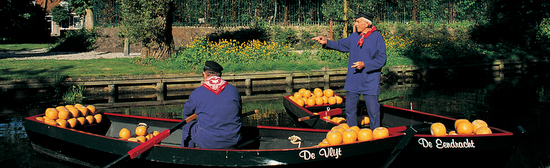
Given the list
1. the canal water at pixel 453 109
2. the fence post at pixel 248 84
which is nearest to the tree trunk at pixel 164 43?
the fence post at pixel 248 84

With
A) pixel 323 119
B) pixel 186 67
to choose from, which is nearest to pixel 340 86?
pixel 186 67

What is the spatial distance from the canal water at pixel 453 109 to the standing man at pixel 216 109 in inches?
106

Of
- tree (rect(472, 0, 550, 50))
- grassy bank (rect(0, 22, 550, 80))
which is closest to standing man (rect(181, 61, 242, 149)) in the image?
grassy bank (rect(0, 22, 550, 80))

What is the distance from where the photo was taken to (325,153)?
542 cm

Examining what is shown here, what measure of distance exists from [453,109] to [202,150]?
8215mm

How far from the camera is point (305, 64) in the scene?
16.6m

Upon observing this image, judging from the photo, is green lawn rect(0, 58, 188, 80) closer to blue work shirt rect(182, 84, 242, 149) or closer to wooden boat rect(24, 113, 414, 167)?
wooden boat rect(24, 113, 414, 167)

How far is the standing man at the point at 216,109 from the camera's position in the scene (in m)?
5.41

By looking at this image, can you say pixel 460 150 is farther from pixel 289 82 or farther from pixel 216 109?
pixel 289 82

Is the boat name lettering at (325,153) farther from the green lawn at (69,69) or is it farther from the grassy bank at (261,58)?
the green lawn at (69,69)

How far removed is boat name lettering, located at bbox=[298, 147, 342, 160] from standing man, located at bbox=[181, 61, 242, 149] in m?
0.97

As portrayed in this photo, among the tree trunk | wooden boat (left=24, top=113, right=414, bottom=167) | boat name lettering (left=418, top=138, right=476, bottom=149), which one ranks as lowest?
wooden boat (left=24, top=113, right=414, bottom=167)

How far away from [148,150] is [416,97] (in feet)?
32.5

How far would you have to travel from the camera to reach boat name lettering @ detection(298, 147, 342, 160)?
5414 mm
